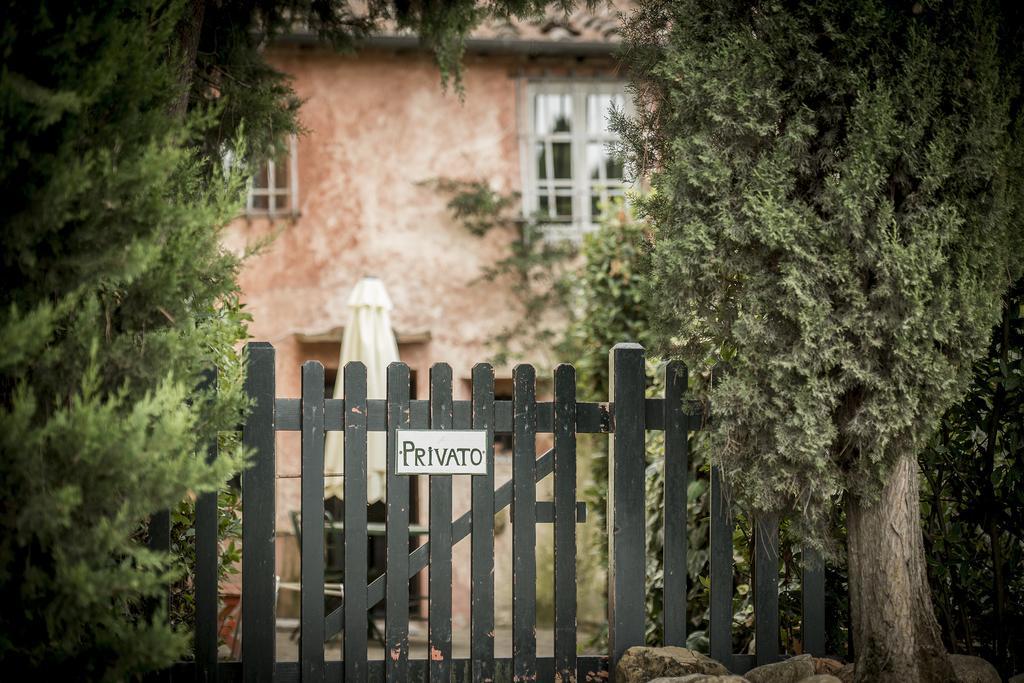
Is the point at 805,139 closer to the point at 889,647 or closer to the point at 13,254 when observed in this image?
the point at 889,647

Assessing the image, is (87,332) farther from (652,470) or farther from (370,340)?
(370,340)

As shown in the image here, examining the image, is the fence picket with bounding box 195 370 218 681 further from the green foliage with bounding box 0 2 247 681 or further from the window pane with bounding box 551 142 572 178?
the window pane with bounding box 551 142 572 178

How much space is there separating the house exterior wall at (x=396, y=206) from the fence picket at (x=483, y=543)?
5.52m

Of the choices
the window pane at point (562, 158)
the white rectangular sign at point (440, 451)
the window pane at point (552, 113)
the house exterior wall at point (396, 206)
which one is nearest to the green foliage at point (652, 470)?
the white rectangular sign at point (440, 451)

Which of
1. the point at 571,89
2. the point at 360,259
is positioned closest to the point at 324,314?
the point at 360,259

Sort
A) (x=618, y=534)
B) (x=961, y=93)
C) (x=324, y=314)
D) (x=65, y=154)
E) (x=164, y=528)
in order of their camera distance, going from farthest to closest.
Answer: (x=324, y=314)
(x=618, y=534)
(x=164, y=528)
(x=961, y=93)
(x=65, y=154)

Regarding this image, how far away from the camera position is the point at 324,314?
987 cm

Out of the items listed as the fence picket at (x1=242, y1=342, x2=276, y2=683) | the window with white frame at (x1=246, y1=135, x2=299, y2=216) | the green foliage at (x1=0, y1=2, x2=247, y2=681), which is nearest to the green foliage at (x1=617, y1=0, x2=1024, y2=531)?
→ the fence picket at (x1=242, y1=342, x2=276, y2=683)

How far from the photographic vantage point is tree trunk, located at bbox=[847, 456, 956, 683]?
3.74 metres

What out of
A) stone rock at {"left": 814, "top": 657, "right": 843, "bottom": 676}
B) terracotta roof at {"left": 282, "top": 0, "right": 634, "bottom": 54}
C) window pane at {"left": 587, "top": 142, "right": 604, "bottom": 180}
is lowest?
stone rock at {"left": 814, "top": 657, "right": 843, "bottom": 676}

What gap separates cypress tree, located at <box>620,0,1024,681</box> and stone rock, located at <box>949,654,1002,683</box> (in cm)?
13

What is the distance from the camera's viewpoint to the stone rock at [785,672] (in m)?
4.02

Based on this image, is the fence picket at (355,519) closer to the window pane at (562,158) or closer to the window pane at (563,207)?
the window pane at (563,207)

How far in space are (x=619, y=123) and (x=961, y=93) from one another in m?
1.34
